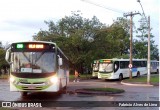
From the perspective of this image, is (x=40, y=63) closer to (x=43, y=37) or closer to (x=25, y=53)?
(x=25, y=53)

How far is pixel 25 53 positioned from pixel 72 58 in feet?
119

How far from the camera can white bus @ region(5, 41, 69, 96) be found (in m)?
18.2

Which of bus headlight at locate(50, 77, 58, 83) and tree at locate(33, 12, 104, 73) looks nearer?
bus headlight at locate(50, 77, 58, 83)

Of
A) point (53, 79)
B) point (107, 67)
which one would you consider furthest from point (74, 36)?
point (53, 79)

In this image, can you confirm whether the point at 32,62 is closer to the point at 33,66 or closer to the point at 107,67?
the point at 33,66

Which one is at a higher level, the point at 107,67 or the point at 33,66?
the point at 33,66

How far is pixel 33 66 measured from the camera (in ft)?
60.1

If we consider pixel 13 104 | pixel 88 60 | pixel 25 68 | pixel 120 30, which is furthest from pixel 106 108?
pixel 120 30

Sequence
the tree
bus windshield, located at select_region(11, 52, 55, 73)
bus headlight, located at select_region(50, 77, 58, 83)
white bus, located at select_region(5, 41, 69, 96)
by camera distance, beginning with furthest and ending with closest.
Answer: the tree, bus headlight, located at select_region(50, 77, 58, 83), bus windshield, located at select_region(11, 52, 55, 73), white bus, located at select_region(5, 41, 69, 96)

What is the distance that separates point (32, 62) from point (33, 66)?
244mm

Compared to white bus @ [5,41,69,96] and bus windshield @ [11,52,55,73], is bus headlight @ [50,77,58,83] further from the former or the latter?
bus windshield @ [11,52,55,73]

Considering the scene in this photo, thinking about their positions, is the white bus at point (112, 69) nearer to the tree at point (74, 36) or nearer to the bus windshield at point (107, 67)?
the bus windshield at point (107, 67)

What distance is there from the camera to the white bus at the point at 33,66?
18.2m

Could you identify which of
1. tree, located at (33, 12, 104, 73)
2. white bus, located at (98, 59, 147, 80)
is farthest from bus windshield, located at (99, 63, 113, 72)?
tree, located at (33, 12, 104, 73)
